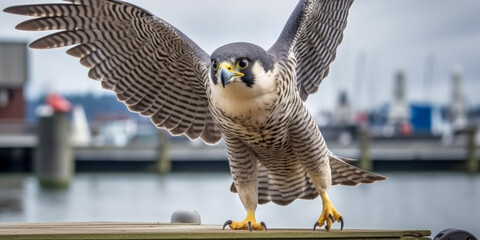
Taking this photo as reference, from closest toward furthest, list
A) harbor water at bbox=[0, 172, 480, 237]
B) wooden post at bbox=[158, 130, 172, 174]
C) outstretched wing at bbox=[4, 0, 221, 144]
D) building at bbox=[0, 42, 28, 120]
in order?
outstretched wing at bbox=[4, 0, 221, 144]
harbor water at bbox=[0, 172, 480, 237]
wooden post at bbox=[158, 130, 172, 174]
building at bbox=[0, 42, 28, 120]

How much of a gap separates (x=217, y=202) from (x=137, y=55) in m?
23.9

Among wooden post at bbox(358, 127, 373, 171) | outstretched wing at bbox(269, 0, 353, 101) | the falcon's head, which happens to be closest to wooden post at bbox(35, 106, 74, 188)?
wooden post at bbox(358, 127, 373, 171)

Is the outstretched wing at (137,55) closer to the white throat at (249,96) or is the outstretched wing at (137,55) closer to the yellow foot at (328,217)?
the white throat at (249,96)

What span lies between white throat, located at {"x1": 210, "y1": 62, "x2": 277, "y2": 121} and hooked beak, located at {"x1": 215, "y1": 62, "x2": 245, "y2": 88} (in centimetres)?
8

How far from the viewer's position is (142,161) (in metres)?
37.3

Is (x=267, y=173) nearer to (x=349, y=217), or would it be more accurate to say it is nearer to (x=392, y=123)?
(x=349, y=217)

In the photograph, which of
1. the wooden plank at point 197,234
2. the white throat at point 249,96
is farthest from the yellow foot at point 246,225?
the white throat at point 249,96

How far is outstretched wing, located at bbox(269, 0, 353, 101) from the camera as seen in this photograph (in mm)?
7703

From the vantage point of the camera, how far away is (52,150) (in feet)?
100

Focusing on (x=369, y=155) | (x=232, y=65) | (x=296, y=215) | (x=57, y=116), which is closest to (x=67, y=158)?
(x=57, y=116)

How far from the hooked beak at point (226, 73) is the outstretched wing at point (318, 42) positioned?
1756 mm

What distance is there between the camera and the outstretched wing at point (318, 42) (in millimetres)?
7703

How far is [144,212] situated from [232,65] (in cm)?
2149

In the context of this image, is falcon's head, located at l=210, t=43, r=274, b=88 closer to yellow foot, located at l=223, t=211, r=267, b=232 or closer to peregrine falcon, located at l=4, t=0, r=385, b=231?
peregrine falcon, located at l=4, t=0, r=385, b=231
